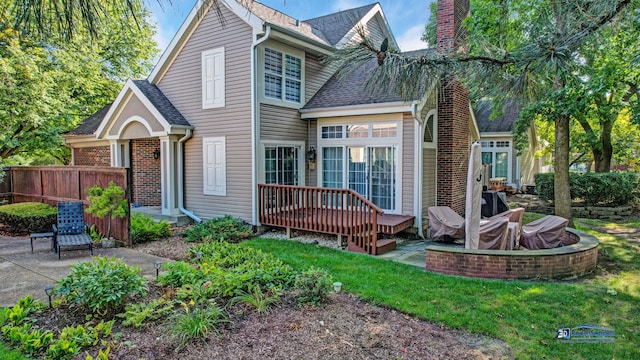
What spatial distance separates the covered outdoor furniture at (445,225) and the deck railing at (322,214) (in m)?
1.37

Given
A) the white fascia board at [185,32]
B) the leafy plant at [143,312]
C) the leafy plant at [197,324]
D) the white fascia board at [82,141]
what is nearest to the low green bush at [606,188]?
the white fascia board at [185,32]

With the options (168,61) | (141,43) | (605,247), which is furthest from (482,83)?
(141,43)

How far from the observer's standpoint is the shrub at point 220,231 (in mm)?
8906

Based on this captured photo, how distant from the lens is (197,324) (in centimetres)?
402

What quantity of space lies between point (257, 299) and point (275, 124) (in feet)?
20.8

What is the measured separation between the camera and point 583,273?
21.7 feet

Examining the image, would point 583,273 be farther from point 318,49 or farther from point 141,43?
point 141,43

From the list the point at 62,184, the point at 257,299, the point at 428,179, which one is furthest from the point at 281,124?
the point at 257,299

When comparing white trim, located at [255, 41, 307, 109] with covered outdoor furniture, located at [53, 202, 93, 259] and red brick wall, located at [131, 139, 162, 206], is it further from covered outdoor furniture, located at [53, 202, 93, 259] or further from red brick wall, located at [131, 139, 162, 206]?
red brick wall, located at [131, 139, 162, 206]

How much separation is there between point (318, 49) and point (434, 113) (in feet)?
12.3

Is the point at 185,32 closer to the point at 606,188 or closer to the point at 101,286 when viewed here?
the point at 101,286

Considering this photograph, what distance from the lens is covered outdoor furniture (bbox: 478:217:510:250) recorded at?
720cm

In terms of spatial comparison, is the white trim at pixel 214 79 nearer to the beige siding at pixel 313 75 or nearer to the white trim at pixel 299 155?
the white trim at pixel 299 155

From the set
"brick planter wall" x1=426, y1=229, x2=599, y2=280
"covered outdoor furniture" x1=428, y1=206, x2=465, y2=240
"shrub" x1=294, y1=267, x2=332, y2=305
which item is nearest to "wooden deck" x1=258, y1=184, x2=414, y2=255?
"covered outdoor furniture" x1=428, y1=206, x2=465, y2=240
